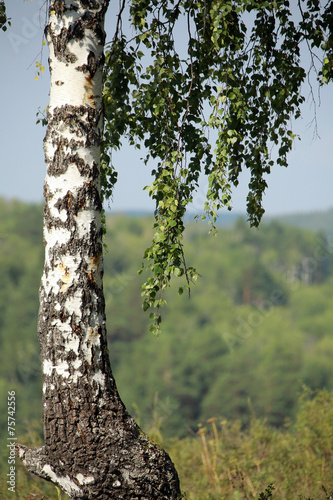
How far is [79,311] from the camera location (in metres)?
2.51

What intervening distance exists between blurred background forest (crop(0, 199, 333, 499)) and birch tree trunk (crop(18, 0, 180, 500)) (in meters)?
29.9

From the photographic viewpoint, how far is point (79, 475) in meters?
2.46

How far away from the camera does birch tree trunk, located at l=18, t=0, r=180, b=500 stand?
247 centimetres

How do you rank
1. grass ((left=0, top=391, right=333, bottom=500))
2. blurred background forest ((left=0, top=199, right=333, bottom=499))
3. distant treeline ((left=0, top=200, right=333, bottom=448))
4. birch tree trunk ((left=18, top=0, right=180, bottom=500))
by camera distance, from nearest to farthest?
birch tree trunk ((left=18, top=0, right=180, bottom=500)), grass ((left=0, top=391, right=333, bottom=500)), blurred background forest ((left=0, top=199, right=333, bottom=499)), distant treeline ((left=0, top=200, right=333, bottom=448))

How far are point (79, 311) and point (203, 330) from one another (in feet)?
161

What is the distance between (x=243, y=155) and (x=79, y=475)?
2.13 metres

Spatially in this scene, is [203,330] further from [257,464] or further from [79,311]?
[79,311]

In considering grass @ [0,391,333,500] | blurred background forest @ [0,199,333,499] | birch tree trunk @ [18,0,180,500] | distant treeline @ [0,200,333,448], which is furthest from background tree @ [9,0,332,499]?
distant treeline @ [0,200,333,448]

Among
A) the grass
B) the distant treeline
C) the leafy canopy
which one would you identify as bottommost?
the grass

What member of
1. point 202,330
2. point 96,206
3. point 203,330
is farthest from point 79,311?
point 202,330

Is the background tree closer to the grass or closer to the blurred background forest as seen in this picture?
the grass

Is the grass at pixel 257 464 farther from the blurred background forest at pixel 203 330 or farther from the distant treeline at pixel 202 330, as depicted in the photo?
the distant treeline at pixel 202 330

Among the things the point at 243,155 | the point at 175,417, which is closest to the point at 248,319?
the point at 175,417

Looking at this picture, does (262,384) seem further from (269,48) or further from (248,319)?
(269,48)
